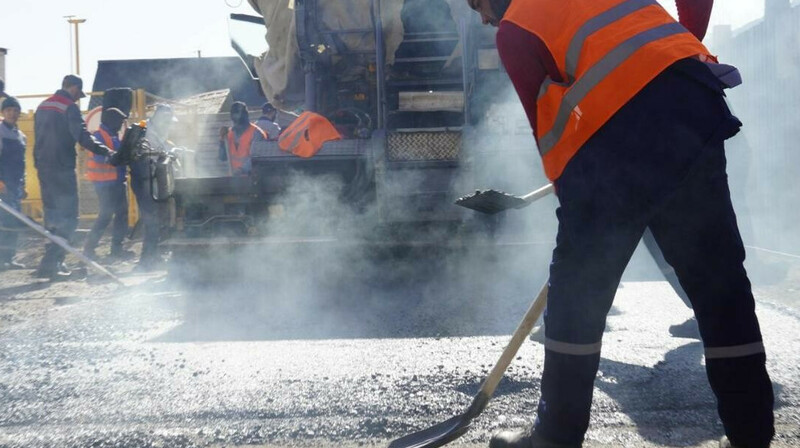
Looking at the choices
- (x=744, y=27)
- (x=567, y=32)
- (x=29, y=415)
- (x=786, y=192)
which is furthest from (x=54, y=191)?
(x=744, y=27)

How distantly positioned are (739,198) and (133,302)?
4833 millimetres

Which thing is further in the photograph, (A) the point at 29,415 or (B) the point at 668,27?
(A) the point at 29,415

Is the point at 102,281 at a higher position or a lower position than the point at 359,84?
lower

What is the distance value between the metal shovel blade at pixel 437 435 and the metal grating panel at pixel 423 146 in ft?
10.4

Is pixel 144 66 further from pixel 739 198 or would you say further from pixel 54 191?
pixel 739 198

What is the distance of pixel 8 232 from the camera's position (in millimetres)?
7098

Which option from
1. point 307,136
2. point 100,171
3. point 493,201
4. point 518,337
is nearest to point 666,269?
point 493,201

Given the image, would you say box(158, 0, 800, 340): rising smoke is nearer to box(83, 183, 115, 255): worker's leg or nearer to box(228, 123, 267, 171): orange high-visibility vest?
box(83, 183, 115, 255): worker's leg

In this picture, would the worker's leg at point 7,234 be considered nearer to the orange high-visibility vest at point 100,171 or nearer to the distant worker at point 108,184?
the distant worker at point 108,184

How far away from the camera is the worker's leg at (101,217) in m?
6.68

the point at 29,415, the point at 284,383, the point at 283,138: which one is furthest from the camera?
the point at 283,138

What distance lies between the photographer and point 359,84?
6.25m

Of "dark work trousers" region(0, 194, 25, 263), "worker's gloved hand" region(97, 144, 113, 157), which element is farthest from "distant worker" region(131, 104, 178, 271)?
"dark work trousers" region(0, 194, 25, 263)

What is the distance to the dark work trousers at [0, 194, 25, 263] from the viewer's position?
6.93 m
